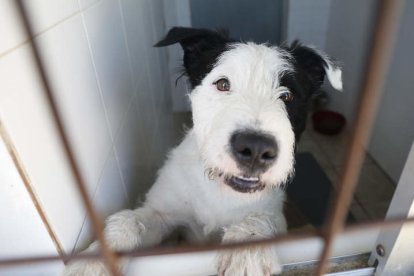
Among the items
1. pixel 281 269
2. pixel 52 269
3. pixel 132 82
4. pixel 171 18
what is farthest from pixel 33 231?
pixel 171 18

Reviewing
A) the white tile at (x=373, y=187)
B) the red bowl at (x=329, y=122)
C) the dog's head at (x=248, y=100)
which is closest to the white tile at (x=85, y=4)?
the dog's head at (x=248, y=100)

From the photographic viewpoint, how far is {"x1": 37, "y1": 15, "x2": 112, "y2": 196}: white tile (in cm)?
76

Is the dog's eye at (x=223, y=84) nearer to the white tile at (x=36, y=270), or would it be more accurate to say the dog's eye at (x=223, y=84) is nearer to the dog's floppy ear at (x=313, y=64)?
the dog's floppy ear at (x=313, y=64)

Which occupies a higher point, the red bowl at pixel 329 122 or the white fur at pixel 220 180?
the white fur at pixel 220 180

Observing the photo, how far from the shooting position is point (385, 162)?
2389 mm

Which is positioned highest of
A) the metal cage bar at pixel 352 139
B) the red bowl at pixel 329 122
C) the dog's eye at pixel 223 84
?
the metal cage bar at pixel 352 139

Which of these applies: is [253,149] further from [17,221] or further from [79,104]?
[17,221]

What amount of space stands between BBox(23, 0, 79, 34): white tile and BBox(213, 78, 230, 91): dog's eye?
1.67 ft

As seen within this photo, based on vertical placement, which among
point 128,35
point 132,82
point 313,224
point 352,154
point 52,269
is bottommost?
point 313,224

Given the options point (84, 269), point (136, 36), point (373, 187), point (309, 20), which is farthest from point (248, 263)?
point (309, 20)

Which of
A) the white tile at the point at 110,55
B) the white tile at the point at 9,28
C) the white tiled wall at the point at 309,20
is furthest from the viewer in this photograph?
the white tiled wall at the point at 309,20

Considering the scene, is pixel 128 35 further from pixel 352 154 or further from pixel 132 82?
pixel 352 154

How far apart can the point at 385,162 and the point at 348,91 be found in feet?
2.39

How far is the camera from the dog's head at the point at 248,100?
38.2 inches
